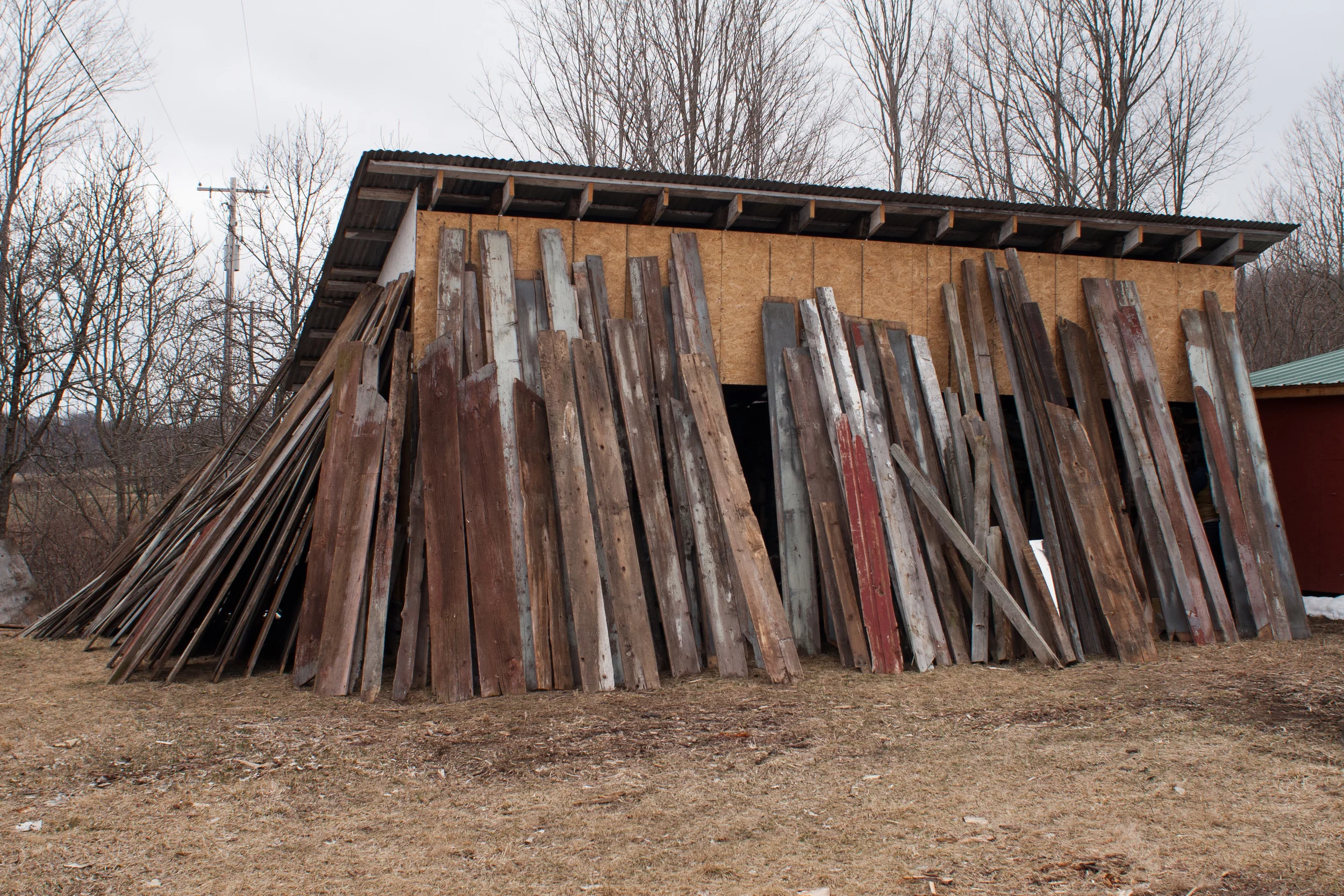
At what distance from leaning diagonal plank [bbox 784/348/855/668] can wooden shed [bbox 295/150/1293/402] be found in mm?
→ 473

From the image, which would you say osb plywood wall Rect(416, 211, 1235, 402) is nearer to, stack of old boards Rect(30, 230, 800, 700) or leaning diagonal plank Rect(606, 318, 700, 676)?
stack of old boards Rect(30, 230, 800, 700)

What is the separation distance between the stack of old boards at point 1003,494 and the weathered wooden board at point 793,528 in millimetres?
15

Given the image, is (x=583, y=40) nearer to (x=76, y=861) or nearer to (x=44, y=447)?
(x=44, y=447)

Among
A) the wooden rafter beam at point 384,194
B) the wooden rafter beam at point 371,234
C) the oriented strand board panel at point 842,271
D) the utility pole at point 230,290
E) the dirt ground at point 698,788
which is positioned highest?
the utility pole at point 230,290

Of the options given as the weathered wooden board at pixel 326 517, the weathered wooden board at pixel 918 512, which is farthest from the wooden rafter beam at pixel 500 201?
the weathered wooden board at pixel 918 512

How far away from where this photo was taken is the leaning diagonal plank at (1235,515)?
7.71m

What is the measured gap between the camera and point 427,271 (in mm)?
7078

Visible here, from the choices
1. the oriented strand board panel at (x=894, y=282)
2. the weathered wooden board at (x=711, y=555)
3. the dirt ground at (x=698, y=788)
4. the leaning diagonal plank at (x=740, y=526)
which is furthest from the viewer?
the oriented strand board panel at (x=894, y=282)

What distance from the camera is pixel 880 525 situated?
22.8 feet

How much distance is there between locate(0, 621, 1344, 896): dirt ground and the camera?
3.22 metres

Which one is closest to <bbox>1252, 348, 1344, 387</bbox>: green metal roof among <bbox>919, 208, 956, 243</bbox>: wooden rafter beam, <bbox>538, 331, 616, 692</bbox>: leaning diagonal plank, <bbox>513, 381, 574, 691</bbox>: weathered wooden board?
<bbox>919, 208, 956, 243</bbox>: wooden rafter beam

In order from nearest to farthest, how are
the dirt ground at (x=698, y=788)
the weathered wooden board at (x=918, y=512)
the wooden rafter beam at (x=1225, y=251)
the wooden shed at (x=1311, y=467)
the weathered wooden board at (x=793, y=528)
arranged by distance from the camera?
the dirt ground at (x=698, y=788), the weathered wooden board at (x=918, y=512), the weathered wooden board at (x=793, y=528), the wooden rafter beam at (x=1225, y=251), the wooden shed at (x=1311, y=467)

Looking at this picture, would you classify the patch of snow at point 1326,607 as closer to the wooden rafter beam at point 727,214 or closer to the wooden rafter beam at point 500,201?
the wooden rafter beam at point 727,214

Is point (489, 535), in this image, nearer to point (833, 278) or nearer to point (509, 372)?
point (509, 372)
